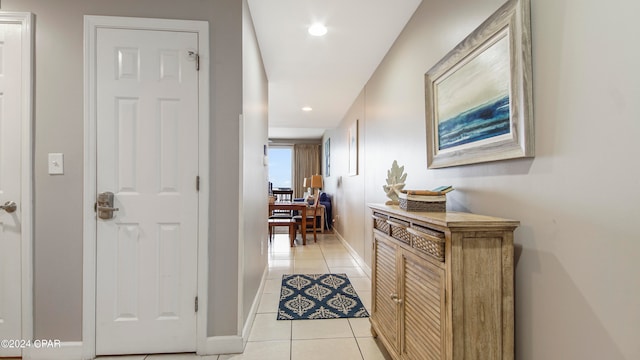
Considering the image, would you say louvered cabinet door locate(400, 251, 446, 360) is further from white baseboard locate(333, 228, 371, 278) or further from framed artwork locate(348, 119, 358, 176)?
framed artwork locate(348, 119, 358, 176)

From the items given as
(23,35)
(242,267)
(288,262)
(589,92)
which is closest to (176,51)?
(23,35)

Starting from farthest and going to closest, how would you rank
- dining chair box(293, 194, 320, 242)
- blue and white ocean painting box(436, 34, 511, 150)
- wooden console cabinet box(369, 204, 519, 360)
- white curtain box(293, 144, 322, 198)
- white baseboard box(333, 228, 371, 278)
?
1. white curtain box(293, 144, 322, 198)
2. dining chair box(293, 194, 320, 242)
3. white baseboard box(333, 228, 371, 278)
4. blue and white ocean painting box(436, 34, 511, 150)
5. wooden console cabinet box(369, 204, 519, 360)

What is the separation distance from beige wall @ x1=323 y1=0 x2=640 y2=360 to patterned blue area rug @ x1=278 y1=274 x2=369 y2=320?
4.92 feet

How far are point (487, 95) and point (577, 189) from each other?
0.58m

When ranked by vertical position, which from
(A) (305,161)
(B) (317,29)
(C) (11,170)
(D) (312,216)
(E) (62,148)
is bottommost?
(D) (312,216)

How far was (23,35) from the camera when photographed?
1.78 meters

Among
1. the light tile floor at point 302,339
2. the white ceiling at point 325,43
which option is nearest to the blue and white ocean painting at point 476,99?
the white ceiling at point 325,43

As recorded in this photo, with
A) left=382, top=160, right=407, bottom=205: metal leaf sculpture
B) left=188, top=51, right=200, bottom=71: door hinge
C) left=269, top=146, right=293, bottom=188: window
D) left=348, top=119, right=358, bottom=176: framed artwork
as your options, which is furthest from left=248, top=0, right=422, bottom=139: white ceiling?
left=269, top=146, right=293, bottom=188: window

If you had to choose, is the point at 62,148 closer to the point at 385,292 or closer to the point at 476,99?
the point at 385,292

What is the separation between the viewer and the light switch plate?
1.81 m

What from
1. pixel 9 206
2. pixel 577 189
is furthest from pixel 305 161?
pixel 577 189

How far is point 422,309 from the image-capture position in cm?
131

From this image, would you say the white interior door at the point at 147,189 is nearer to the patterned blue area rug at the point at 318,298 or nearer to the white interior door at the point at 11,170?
the white interior door at the point at 11,170

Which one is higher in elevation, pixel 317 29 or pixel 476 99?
pixel 317 29
